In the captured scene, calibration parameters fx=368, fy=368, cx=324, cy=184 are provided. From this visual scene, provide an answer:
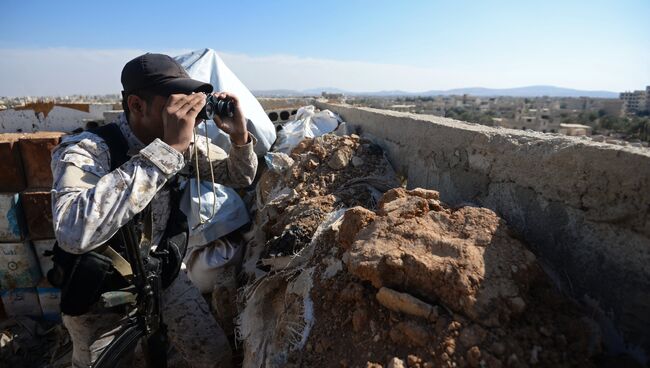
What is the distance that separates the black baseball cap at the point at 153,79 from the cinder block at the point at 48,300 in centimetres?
288

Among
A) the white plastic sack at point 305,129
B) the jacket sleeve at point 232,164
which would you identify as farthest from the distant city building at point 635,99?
the jacket sleeve at point 232,164

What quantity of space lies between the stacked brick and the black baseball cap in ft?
7.42

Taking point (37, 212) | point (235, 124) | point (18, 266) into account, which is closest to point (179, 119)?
point (235, 124)

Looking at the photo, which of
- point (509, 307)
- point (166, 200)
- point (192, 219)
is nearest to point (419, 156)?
point (509, 307)

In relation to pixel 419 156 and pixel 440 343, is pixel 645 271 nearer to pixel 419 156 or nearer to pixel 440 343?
pixel 440 343

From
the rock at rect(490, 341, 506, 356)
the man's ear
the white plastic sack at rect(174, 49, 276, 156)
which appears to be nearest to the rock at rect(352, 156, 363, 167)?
the white plastic sack at rect(174, 49, 276, 156)

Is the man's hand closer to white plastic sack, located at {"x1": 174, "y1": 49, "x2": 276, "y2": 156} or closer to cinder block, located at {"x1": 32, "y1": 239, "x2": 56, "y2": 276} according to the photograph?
white plastic sack, located at {"x1": 174, "y1": 49, "x2": 276, "y2": 156}

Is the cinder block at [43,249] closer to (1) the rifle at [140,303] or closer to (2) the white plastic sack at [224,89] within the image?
(2) the white plastic sack at [224,89]

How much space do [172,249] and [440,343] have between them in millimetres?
1495

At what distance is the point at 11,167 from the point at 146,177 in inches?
111

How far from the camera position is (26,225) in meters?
3.37

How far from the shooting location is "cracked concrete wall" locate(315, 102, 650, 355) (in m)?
1.07

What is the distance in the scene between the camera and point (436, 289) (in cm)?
113

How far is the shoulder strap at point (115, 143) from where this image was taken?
1.59 meters
